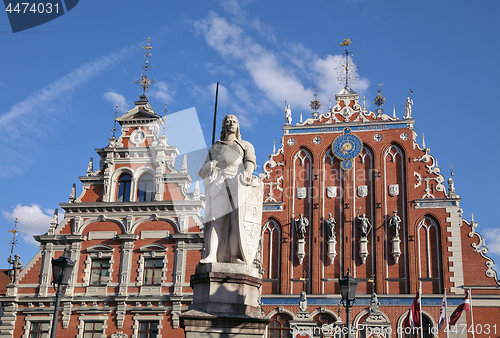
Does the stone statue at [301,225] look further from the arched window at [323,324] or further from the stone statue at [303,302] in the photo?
the arched window at [323,324]

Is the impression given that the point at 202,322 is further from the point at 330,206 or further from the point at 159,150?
the point at 159,150

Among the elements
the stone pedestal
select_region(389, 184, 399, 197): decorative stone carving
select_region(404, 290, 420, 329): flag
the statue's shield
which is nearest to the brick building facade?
select_region(389, 184, 399, 197): decorative stone carving

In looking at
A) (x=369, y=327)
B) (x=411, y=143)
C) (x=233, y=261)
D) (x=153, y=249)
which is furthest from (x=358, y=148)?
(x=233, y=261)

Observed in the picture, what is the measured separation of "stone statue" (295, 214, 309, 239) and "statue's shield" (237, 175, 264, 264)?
56.5 feet

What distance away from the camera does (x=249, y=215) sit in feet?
26.0

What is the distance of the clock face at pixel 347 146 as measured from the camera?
86.1 ft

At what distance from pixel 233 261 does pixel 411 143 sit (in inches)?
788

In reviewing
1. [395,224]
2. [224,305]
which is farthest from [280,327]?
[224,305]

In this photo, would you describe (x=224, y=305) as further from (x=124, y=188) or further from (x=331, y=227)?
(x=124, y=188)

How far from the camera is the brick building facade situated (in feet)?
77.9

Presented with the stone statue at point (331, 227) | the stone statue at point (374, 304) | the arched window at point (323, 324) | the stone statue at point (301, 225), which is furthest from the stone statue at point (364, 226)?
the arched window at point (323, 324)

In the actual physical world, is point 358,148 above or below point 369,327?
above

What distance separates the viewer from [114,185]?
27.0m

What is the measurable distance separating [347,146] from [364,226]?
4175 mm
